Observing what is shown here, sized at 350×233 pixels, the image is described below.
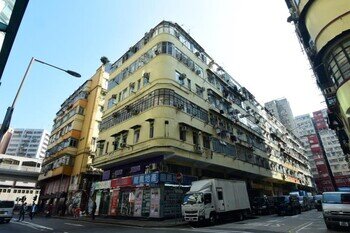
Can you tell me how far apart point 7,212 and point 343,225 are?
25817 mm

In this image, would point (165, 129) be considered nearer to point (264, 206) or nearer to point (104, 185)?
point (104, 185)

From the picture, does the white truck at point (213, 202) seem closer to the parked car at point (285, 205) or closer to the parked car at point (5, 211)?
the parked car at point (285, 205)

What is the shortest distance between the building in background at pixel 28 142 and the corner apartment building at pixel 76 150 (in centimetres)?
11006

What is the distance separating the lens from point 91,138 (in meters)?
38.3

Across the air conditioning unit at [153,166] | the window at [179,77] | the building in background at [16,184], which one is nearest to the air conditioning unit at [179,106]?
the window at [179,77]

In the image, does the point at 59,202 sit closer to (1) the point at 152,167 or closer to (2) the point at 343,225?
(1) the point at 152,167

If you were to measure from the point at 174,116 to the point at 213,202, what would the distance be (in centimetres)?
921

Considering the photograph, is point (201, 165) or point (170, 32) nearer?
point (201, 165)

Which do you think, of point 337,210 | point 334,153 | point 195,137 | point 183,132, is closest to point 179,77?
point 183,132

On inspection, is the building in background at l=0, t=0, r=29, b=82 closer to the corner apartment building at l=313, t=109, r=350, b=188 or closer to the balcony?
the balcony

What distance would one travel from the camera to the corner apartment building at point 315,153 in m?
94.6

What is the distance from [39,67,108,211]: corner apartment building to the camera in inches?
1403

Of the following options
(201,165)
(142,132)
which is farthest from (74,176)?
(201,165)

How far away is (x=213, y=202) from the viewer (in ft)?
58.3
